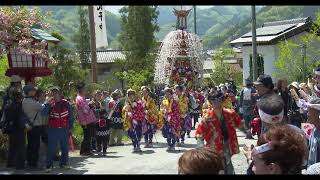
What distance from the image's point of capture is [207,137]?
22.7 feet

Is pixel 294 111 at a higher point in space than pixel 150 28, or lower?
lower

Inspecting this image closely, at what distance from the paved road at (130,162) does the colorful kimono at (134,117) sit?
454 millimetres

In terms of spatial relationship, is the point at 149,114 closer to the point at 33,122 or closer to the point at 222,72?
the point at 33,122

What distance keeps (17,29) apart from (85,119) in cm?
240

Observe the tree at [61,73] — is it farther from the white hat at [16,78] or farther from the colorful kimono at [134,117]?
the colorful kimono at [134,117]

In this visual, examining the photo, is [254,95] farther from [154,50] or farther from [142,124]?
[154,50]

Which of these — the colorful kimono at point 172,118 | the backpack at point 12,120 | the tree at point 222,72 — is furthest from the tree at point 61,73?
the tree at point 222,72

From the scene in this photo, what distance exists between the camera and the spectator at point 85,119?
1121cm

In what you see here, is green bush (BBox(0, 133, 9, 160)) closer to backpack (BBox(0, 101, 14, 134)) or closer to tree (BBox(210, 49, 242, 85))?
backpack (BBox(0, 101, 14, 134))

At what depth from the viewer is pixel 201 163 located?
2.38 meters

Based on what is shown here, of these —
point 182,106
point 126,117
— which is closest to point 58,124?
point 126,117

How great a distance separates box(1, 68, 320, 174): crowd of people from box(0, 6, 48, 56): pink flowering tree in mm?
812
